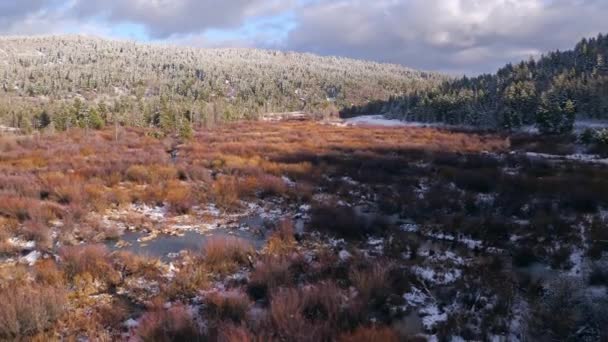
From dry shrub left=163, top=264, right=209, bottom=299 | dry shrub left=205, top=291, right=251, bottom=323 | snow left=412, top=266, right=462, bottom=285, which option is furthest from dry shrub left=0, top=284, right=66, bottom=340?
snow left=412, top=266, right=462, bottom=285

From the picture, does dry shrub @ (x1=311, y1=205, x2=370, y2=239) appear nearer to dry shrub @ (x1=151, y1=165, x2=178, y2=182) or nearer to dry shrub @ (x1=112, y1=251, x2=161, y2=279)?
dry shrub @ (x1=112, y1=251, x2=161, y2=279)

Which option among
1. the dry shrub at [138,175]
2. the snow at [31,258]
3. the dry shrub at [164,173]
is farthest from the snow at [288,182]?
the snow at [31,258]

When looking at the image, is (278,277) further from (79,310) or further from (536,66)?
(536,66)

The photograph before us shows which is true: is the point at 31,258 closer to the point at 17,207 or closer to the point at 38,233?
the point at 38,233

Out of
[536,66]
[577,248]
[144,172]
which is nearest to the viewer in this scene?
[577,248]

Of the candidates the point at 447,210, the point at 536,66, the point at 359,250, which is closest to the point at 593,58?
the point at 536,66

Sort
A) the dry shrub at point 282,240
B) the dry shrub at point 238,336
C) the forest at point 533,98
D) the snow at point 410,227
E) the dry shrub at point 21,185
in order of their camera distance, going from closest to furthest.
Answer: the dry shrub at point 238,336, the dry shrub at point 282,240, the snow at point 410,227, the dry shrub at point 21,185, the forest at point 533,98

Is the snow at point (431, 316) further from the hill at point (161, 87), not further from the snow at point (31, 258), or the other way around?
the hill at point (161, 87)
